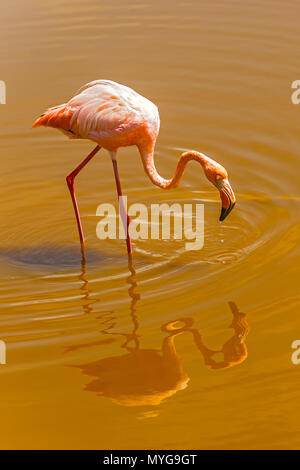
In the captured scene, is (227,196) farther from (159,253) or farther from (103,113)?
(103,113)

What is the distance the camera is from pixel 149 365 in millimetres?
5773

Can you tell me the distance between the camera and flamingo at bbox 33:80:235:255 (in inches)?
261

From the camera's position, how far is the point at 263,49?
33.6 ft

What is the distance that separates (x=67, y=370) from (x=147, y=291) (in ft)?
3.39

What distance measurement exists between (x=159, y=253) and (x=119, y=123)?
1.07 meters

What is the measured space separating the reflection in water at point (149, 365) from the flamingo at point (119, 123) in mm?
989

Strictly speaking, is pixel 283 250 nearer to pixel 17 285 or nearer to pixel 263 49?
pixel 17 285

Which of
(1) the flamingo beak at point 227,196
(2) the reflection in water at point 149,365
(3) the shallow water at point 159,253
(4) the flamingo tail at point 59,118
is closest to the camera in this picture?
(3) the shallow water at point 159,253

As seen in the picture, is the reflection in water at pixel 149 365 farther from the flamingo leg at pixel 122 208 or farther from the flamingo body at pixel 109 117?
the flamingo body at pixel 109 117

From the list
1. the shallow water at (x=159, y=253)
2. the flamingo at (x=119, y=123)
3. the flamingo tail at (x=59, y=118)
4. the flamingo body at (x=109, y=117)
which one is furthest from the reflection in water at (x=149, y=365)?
the flamingo tail at (x=59, y=118)

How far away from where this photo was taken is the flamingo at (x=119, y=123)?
21.7ft

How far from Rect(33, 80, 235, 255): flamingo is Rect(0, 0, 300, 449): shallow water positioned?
1.99 feet

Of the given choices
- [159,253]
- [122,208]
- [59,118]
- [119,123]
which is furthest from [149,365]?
[59,118]

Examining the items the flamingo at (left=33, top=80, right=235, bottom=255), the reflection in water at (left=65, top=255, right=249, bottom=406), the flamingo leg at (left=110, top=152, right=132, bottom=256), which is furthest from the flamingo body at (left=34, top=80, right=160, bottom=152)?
the reflection in water at (left=65, top=255, right=249, bottom=406)
